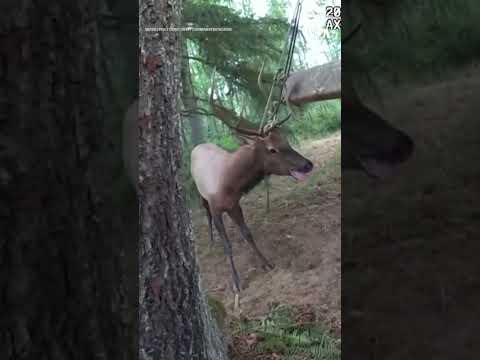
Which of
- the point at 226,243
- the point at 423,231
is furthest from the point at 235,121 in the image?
the point at 423,231

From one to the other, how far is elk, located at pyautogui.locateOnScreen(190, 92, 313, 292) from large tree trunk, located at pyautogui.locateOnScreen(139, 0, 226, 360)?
66 millimetres

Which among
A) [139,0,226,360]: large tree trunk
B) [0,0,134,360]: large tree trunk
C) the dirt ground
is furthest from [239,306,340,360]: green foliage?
[0,0,134,360]: large tree trunk

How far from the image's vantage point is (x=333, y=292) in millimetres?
1327

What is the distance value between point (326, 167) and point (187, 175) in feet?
1.12

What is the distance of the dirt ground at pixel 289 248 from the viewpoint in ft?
→ 4.38

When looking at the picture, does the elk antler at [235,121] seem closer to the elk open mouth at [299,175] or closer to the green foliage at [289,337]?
the elk open mouth at [299,175]

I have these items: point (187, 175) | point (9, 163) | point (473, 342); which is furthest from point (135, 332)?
point (473, 342)

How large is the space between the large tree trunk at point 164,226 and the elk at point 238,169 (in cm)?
7

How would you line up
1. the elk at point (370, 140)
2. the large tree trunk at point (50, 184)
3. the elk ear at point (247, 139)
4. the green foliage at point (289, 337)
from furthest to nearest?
1. the elk ear at point (247, 139)
2. the green foliage at point (289, 337)
3. the elk at point (370, 140)
4. the large tree trunk at point (50, 184)

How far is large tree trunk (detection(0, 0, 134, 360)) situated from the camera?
0.79 meters

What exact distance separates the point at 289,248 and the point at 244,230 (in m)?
0.12

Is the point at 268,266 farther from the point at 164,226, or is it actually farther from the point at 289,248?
the point at 164,226

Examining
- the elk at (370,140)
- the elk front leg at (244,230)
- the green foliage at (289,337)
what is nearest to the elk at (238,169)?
the elk front leg at (244,230)

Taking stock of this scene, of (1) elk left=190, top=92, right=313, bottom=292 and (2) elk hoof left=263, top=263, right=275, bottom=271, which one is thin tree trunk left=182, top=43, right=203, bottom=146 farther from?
(2) elk hoof left=263, top=263, right=275, bottom=271
